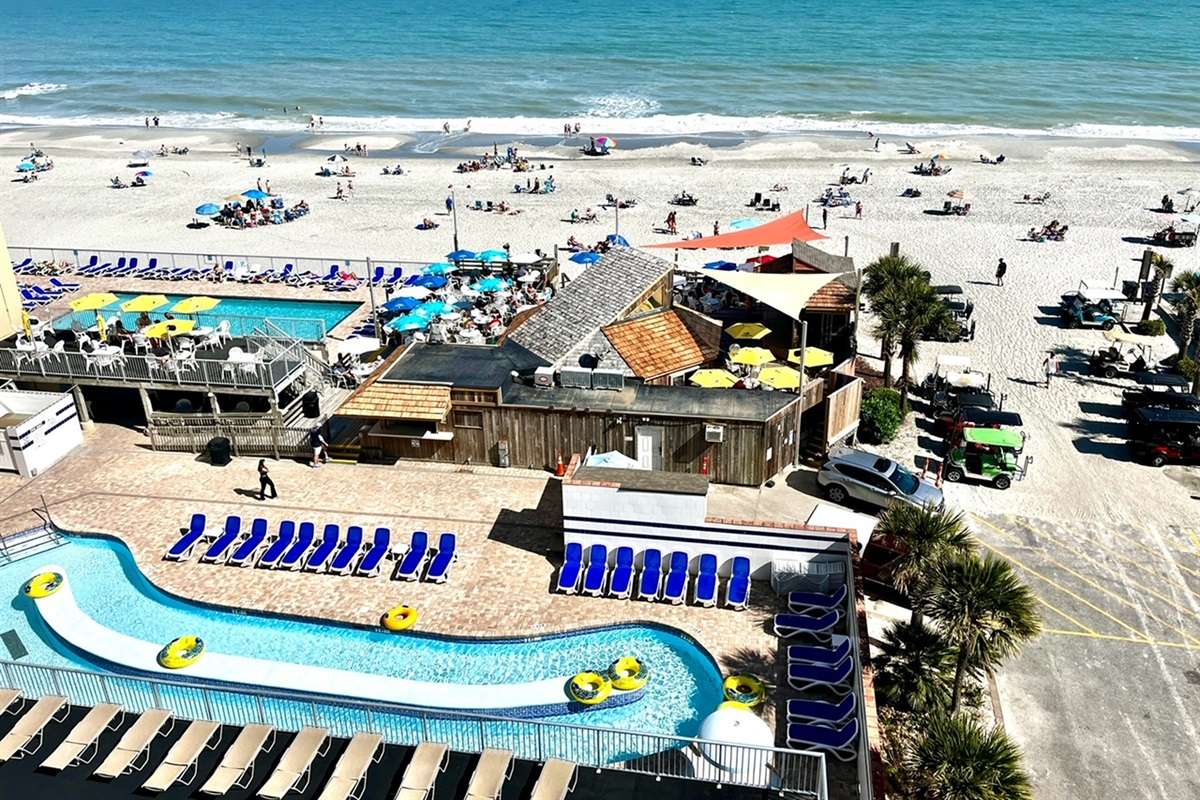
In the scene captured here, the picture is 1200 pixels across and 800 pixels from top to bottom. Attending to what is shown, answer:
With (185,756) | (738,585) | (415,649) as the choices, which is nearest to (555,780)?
(185,756)

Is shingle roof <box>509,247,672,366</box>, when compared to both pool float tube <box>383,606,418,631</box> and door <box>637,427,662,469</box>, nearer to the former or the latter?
door <box>637,427,662,469</box>

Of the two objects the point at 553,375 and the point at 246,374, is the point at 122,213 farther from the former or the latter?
the point at 553,375

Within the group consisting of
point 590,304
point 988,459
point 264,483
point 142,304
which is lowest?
point 988,459

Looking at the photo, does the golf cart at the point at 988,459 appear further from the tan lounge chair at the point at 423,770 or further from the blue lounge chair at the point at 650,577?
the tan lounge chair at the point at 423,770

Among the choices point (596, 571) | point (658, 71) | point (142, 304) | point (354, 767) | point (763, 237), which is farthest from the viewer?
point (658, 71)

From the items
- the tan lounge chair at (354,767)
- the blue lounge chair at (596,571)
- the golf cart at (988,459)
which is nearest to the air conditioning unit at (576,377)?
the blue lounge chair at (596,571)

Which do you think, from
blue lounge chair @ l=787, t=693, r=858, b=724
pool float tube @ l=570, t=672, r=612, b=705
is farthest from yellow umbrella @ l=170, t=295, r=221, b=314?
blue lounge chair @ l=787, t=693, r=858, b=724

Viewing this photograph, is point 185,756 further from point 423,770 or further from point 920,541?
point 920,541
